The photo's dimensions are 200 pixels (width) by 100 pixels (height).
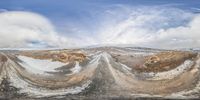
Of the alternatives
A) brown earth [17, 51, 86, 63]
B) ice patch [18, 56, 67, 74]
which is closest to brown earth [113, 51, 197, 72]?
brown earth [17, 51, 86, 63]

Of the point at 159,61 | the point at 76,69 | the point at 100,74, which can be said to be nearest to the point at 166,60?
the point at 159,61

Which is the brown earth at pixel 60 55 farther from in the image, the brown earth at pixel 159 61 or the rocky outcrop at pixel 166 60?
the rocky outcrop at pixel 166 60

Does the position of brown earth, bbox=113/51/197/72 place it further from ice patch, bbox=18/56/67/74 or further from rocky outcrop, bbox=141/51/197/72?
ice patch, bbox=18/56/67/74

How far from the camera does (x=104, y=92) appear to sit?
32.1 ft

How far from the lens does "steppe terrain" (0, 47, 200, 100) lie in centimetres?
979

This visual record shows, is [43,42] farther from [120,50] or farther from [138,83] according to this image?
[138,83]

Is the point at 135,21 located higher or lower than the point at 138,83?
higher

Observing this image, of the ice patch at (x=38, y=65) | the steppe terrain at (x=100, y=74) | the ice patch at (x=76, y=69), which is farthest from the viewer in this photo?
the ice patch at (x=38, y=65)

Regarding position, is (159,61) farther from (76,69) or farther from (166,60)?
(76,69)

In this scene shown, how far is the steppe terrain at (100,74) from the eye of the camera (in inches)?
385

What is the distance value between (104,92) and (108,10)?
201 cm

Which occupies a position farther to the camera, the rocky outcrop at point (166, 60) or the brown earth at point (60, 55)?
the brown earth at point (60, 55)

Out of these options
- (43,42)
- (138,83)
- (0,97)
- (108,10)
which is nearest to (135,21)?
(108,10)

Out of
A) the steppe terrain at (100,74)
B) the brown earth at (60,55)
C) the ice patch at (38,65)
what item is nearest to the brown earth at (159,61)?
the steppe terrain at (100,74)
